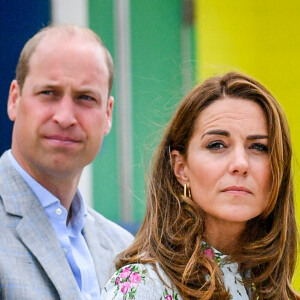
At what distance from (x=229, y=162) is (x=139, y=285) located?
416 mm

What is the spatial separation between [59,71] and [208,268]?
1112 mm

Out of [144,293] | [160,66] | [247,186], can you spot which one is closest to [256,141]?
[247,186]

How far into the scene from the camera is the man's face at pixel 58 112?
2.93 m

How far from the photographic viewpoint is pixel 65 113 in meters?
2.92

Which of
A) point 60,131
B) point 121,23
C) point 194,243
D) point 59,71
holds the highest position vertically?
point 121,23

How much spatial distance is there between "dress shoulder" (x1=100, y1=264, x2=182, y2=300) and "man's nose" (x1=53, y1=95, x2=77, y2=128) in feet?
2.87

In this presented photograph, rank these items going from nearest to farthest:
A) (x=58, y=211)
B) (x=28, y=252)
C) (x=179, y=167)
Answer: (x=179, y=167) → (x=28, y=252) → (x=58, y=211)

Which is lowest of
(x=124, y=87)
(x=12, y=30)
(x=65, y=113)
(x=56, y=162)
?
(x=56, y=162)

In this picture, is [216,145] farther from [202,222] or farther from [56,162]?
[56,162]

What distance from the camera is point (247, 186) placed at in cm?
220

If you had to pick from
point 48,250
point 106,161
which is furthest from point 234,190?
point 106,161

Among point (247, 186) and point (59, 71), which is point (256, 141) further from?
point (59, 71)

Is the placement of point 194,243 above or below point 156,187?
below

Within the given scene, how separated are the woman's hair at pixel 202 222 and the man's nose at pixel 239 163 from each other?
10cm
